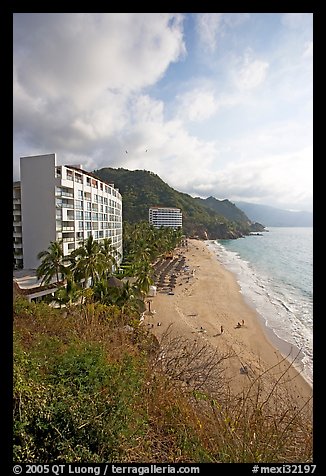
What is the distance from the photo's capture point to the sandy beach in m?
6.44

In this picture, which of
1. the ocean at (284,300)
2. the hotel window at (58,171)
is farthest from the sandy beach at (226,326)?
the hotel window at (58,171)

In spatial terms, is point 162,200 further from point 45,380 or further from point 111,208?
point 45,380

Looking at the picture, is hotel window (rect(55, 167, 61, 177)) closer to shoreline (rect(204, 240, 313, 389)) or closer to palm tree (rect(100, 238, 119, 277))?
palm tree (rect(100, 238, 119, 277))

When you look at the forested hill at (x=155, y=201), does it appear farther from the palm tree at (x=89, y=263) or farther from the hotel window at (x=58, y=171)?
the palm tree at (x=89, y=263)

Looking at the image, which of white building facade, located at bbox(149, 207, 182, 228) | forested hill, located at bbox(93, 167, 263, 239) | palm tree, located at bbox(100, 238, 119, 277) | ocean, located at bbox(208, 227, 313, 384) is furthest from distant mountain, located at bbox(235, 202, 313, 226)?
palm tree, located at bbox(100, 238, 119, 277)

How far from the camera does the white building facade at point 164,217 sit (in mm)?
49438

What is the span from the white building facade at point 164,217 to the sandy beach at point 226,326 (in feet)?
109

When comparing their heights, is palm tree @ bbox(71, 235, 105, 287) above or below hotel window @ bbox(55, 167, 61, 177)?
below

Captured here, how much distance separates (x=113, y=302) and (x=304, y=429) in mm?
5775

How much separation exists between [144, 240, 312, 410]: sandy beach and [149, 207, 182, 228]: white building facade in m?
33.1

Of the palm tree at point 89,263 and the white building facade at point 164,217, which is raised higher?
the white building facade at point 164,217
